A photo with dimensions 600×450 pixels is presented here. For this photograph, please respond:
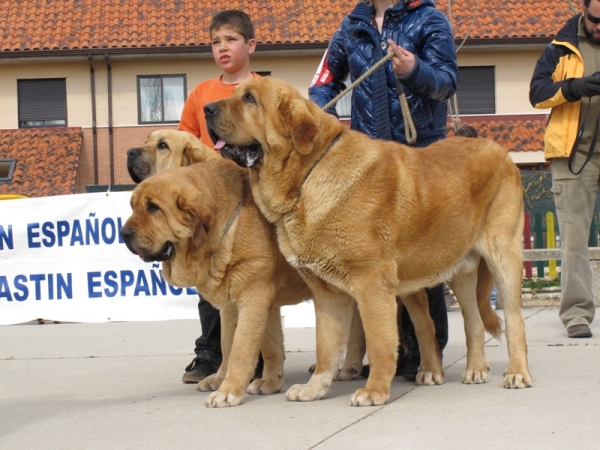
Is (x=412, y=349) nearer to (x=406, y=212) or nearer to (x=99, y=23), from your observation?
(x=406, y=212)

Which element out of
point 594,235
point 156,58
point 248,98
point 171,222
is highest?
point 156,58

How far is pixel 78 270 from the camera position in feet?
35.1

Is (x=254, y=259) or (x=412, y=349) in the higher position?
(x=254, y=259)

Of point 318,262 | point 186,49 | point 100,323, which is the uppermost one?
point 186,49

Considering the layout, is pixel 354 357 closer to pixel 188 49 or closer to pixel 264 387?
pixel 264 387

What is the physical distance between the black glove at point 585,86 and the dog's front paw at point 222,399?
158 inches

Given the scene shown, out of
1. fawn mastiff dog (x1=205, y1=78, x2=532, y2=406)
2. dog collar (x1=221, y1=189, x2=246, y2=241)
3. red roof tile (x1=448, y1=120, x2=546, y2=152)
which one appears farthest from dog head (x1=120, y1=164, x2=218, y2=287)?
red roof tile (x1=448, y1=120, x2=546, y2=152)

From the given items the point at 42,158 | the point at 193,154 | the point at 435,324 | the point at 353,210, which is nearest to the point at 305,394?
the point at 353,210

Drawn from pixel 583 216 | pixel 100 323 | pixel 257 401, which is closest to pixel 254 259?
pixel 257 401

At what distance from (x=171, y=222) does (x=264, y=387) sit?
1.20 m

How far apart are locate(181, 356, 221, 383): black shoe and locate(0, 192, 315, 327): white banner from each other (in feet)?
14.7

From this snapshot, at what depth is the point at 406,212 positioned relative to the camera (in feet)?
16.6

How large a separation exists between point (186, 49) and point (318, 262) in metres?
21.7

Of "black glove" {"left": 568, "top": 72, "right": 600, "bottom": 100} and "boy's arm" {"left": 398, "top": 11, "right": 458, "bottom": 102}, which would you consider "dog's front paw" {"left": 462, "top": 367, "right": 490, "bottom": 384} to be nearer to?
"boy's arm" {"left": 398, "top": 11, "right": 458, "bottom": 102}
